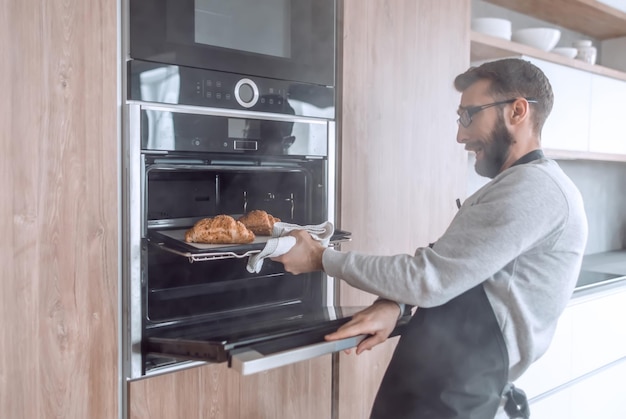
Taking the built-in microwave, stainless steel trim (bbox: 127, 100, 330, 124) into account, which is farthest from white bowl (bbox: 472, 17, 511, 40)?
stainless steel trim (bbox: 127, 100, 330, 124)

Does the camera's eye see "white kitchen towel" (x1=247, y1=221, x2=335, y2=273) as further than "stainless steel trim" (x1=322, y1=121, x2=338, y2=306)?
No

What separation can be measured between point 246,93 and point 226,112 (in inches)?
2.7

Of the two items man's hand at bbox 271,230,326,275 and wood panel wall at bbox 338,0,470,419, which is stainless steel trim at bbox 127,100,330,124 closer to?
wood panel wall at bbox 338,0,470,419

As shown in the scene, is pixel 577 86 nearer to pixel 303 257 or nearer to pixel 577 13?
pixel 577 13

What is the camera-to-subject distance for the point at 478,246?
3.13 ft

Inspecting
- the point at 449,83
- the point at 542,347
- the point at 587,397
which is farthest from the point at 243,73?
the point at 587,397

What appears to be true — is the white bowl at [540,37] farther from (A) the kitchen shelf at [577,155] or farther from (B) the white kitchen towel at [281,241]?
(B) the white kitchen towel at [281,241]

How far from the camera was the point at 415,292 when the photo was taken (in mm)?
989

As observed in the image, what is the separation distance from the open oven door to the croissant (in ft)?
0.55

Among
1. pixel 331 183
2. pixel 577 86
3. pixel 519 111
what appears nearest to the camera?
pixel 519 111

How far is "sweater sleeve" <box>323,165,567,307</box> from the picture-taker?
0.95 metres

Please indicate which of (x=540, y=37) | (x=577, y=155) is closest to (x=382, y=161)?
(x=540, y=37)

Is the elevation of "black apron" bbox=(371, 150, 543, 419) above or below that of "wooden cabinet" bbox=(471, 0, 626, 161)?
below

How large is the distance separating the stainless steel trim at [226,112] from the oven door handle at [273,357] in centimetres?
51
